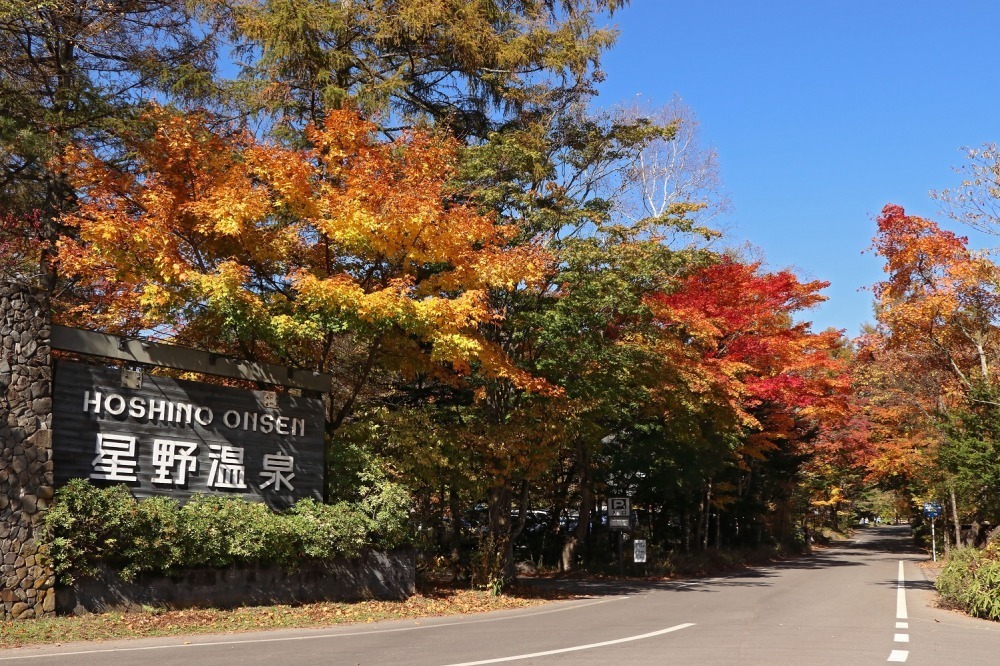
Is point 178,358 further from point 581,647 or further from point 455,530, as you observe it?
point 455,530

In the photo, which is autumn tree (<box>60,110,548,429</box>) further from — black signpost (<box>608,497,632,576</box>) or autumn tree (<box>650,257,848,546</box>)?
black signpost (<box>608,497,632,576</box>)

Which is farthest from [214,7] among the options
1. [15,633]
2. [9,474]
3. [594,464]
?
[594,464]

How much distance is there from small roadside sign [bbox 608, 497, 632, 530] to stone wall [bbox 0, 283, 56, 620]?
17.2m

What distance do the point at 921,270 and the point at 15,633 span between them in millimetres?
22367

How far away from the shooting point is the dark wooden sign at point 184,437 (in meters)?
12.8

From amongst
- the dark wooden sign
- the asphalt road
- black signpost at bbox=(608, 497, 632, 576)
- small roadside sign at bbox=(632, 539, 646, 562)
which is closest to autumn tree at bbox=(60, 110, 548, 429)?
the dark wooden sign

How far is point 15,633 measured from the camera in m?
10.7

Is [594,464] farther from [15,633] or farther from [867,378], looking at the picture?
A: [15,633]

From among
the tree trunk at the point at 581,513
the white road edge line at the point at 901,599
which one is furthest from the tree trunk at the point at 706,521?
the white road edge line at the point at 901,599

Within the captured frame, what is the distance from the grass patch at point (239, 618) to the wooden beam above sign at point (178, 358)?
3.86 metres

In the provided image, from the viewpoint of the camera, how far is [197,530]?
13.1 m

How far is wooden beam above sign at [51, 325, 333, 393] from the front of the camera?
13.0 m

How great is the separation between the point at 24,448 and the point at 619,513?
17.9 metres

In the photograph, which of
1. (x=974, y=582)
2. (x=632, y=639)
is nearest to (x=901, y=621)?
(x=974, y=582)
